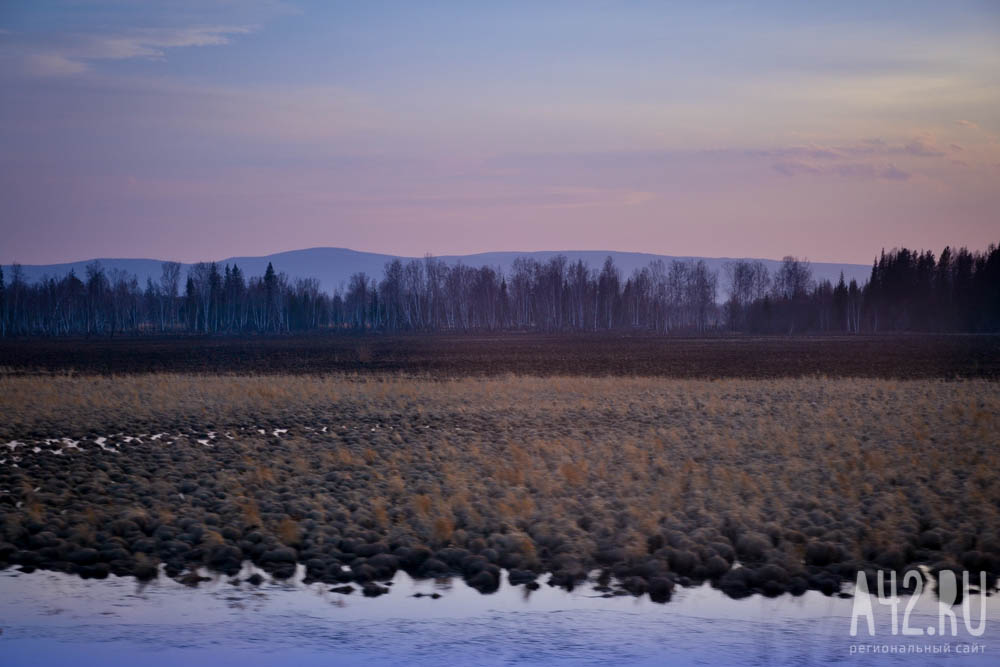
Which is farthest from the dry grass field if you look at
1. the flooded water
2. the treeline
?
the treeline

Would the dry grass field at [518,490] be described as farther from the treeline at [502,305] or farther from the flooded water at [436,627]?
the treeline at [502,305]

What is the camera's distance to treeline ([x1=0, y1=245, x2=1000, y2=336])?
121062 mm

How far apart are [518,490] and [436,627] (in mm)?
4260

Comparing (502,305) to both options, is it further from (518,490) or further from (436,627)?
(436,627)

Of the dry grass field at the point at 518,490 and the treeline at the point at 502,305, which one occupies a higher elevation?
the treeline at the point at 502,305

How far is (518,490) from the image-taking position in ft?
36.3

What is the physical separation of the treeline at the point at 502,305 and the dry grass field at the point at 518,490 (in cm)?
10628

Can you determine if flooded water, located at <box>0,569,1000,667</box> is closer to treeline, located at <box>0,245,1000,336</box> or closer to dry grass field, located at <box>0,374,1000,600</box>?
dry grass field, located at <box>0,374,1000,600</box>

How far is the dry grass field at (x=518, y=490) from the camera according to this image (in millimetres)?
8391

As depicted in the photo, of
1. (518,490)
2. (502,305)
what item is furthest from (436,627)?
(502,305)

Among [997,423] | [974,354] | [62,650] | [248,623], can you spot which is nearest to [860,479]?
[997,423]

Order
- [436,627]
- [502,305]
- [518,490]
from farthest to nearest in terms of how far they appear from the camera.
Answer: [502,305] → [518,490] → [436,627]

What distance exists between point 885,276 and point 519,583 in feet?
432

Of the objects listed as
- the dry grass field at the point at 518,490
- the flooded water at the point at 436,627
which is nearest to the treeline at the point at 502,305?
the dry grass field at the point at 518,490
